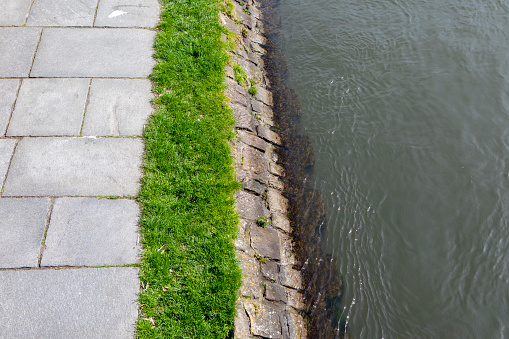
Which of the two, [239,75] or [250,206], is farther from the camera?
[239,75]

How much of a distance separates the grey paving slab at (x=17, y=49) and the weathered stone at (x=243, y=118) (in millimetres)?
2844

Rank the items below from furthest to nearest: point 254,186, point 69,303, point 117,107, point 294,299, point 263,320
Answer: point 117,107 < point 254,186 < point 294,299 < point 263,320 < point 69,303

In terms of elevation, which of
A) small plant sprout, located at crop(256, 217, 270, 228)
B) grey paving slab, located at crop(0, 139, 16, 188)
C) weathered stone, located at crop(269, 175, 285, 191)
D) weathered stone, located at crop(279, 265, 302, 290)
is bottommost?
weathered stone, located at crop(279, 265, 302, 290)

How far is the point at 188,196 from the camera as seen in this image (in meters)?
5.14

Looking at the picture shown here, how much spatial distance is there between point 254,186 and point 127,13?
3.66 m

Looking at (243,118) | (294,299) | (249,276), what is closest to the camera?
(249,276)

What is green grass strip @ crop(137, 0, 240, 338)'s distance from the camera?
4.30 meters

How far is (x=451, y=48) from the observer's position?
846 centimetres

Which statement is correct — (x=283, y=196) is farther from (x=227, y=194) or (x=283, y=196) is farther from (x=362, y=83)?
(x=362, y=83)

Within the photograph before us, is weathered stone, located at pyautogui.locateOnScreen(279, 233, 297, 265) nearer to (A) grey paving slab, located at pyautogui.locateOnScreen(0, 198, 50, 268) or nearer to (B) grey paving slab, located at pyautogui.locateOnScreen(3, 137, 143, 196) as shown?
(B) grey paving slab, located at pyautogui.locateOnScreen(3, 137, 143, 196)

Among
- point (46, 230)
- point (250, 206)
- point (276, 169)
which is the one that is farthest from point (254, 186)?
point (46, 230)

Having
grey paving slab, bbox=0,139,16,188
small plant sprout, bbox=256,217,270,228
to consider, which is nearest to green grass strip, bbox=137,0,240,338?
small plant sprout, bbox=256,217,270,228

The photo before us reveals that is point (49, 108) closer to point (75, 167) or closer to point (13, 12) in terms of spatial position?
point (75, 167)

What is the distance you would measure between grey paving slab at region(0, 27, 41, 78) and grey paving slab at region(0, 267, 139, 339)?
312 cm
